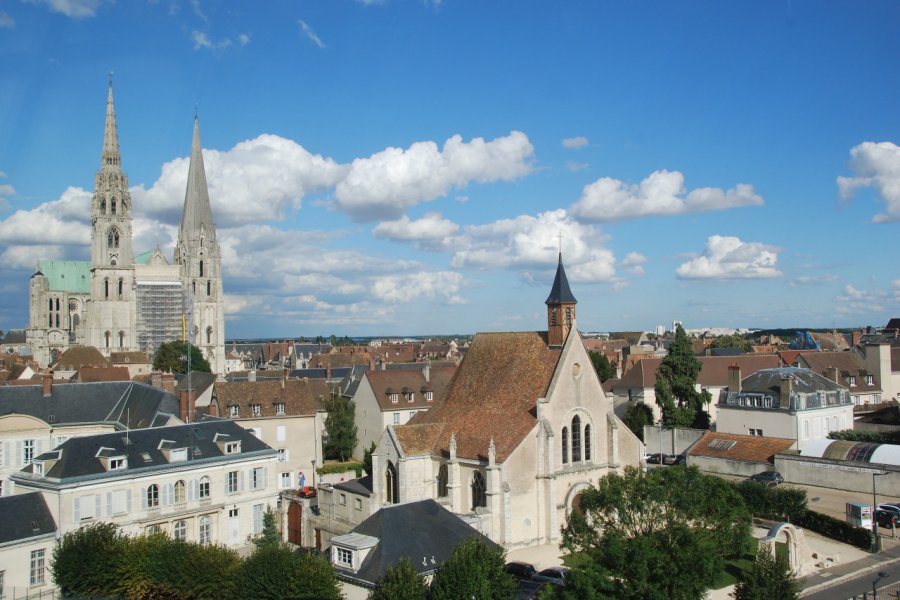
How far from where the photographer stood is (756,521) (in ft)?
142

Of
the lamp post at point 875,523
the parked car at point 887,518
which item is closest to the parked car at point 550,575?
the lamp post at point 875,523

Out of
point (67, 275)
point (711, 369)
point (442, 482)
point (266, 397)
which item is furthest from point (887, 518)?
point (67, 275)

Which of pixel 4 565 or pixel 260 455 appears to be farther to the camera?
pixel 260 455

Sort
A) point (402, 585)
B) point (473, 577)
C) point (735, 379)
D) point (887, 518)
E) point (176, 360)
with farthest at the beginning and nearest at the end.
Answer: point (176, 360), point (735, 379), point (887, 518), point (473, 577), point (402, 585)

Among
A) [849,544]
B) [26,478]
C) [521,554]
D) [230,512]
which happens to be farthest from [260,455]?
[849,544]

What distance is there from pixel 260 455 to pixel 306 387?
15622 millimetres

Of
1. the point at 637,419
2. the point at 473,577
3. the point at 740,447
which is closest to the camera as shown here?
the point at 473,577

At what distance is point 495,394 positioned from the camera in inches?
1683

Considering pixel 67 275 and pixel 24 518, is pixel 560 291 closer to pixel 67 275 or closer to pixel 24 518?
pixel 24 518

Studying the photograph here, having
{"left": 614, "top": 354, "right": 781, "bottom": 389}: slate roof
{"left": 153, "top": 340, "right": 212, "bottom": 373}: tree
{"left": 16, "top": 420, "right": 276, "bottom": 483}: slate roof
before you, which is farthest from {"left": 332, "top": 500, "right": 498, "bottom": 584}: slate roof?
{"left": 153, "top": 340, "right": 212, "bottom": 373}: tree

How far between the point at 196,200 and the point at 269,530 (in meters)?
119

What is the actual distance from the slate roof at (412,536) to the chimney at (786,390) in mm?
31733

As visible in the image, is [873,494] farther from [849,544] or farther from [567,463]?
[567,463]

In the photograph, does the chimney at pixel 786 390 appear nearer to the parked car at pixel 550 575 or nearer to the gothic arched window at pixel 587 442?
the gothic arched window at pixel 587 442
